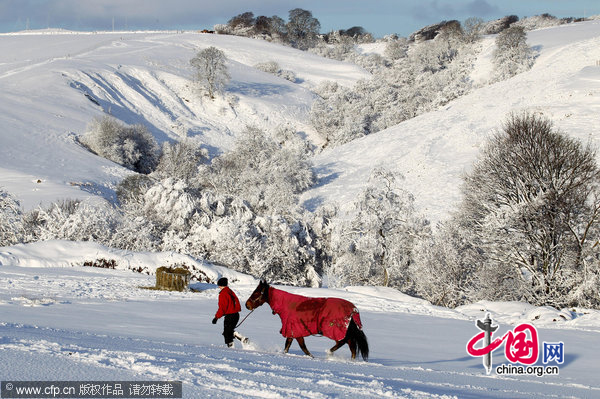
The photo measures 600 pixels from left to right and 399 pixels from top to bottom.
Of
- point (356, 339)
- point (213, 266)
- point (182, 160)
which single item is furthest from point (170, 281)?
point (182, 160)

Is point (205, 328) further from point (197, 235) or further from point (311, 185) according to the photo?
point (311, 185)

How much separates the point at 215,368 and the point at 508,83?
60.1m

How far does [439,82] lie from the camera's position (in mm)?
84000

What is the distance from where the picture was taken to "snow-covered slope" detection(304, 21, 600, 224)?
4322 cm

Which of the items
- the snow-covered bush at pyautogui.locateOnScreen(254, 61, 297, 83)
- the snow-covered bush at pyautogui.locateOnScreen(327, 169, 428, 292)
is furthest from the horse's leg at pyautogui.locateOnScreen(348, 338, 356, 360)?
the snow-covered bush at pyautogui.locateOnScreen(254, 61, 297, 83)

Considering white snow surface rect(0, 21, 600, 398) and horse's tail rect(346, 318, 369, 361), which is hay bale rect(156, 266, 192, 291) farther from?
horse's tail rect(346, 318, 369, 361)

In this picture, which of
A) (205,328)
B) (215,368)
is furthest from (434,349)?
(215,368)

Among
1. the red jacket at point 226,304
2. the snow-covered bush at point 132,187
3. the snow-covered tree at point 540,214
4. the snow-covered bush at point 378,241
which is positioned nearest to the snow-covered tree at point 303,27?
the snow-covered bush at point 132,187

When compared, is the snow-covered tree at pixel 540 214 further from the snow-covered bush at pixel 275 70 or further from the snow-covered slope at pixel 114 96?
the snow-covered bush at pixel 275 70

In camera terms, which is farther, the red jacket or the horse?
the red jacket

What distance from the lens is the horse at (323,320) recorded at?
750 centimetres

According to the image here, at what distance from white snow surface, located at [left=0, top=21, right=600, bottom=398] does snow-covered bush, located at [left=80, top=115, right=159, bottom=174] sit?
2178mm

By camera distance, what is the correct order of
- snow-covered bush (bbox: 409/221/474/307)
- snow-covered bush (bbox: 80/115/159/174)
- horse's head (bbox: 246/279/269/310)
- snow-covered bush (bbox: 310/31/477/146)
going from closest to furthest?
horse's head (bbox: 246/279/269/310) < snow-covered bush (bbox: 409/221/474/307) < snow-covered bush (bbox: 80/115/159/174) < snow-covered bush (bbox: 310/31/477/146)

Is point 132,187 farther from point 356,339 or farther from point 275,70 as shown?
point 275,70
